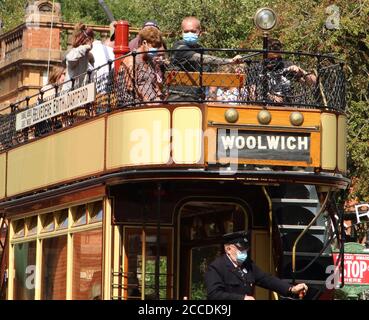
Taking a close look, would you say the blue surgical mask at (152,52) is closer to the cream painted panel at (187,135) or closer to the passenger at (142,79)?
the passenger at (142,79)

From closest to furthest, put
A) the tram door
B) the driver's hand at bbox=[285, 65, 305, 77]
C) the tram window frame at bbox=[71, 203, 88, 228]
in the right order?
the driver's hand at bbox=[285, 65, 305, 77], the tram window frame at bbox=[71, 203, 88, 228], the tram door

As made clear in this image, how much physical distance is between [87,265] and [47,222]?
5.16 feet

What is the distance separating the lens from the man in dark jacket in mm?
13598

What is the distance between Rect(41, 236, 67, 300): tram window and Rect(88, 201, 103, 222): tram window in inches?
33.6

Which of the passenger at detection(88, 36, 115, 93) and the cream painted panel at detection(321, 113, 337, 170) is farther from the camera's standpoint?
the passenger at detection(88, 36, 115, 93)

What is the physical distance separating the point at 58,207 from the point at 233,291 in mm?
3742

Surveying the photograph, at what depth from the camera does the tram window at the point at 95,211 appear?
1577 cm

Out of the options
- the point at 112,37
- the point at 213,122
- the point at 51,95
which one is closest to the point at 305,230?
the point at 213,122

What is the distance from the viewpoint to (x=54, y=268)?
17.2 m

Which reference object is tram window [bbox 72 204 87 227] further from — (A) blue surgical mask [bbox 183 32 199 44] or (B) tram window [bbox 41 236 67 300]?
(A) blue surgical mask [bbox 183 32 199 44]

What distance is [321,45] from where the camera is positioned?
26812mm

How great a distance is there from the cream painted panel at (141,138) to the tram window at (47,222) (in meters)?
2.32

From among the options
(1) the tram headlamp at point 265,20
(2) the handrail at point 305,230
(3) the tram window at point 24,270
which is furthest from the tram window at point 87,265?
(1) the tram headlamp at point 265,20

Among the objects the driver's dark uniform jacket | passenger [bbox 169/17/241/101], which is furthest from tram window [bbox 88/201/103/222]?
the driver's dark uniform jacket
